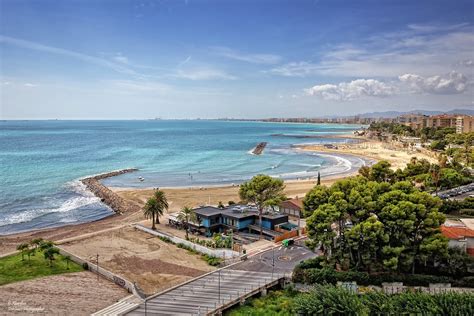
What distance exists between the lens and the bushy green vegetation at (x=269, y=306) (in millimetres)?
24688

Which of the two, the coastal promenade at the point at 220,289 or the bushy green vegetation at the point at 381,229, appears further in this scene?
the bushy green vegetation at the point at 381,229

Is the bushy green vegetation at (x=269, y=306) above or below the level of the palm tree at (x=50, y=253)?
below

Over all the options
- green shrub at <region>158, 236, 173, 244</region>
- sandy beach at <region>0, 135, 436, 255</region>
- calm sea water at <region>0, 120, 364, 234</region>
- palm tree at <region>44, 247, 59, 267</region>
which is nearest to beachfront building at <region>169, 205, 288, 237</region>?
green shrub at <region>158, 236, 173, 244</region>

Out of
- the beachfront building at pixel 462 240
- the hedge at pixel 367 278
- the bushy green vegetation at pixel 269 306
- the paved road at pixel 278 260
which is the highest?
the beachfront building at pixel 462 240

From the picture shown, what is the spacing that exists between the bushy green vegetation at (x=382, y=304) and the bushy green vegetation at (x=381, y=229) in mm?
5732

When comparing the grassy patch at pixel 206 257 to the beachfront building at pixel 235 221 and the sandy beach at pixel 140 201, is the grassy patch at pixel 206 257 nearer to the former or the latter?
the beachfront building at pixel 235 221

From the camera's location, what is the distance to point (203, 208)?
1873 inches

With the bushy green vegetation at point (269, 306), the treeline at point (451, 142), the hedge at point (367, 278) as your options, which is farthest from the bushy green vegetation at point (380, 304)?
the treeline at point (451, 142)

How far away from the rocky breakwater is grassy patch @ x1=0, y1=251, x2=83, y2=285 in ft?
75.2

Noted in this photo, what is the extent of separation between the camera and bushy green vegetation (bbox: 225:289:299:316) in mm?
24688

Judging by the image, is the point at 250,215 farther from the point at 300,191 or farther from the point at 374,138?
the point at 374,138

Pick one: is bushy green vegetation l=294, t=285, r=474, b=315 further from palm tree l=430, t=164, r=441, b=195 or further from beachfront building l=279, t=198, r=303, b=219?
palm tree l=430, t=164, r=441, b=195

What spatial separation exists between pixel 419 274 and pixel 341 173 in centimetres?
6402

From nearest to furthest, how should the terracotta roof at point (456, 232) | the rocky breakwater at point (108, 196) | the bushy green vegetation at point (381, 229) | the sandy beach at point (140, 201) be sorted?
1. the bushy green vegetation at point (381, 229)
2. the terracotta roof at point (456, 232)
3. the sandy beach at point (140, 201)
4. the rocky breakwater at point (108, 196)
